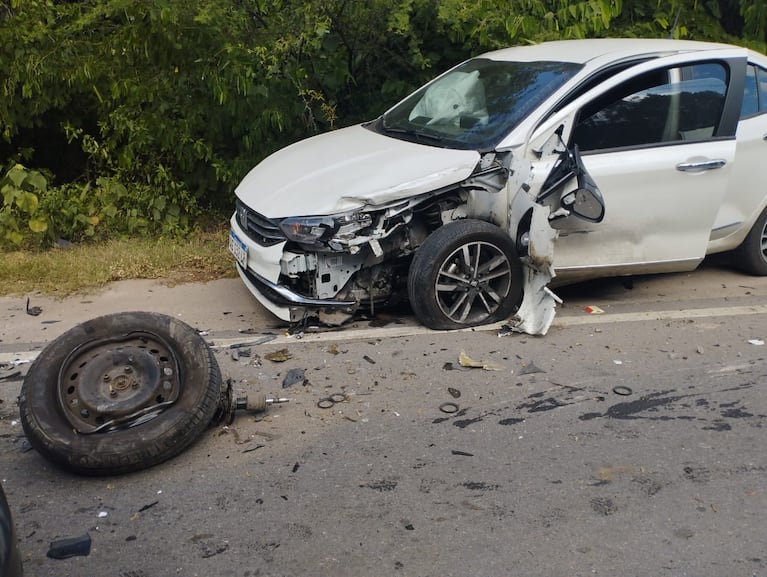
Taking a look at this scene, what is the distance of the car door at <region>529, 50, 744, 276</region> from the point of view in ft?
18.7

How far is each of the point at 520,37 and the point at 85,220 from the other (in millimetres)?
4350

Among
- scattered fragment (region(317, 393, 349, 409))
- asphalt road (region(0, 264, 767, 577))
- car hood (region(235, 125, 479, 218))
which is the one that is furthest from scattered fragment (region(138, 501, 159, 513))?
car hood (region(235, 125, 479, 218))

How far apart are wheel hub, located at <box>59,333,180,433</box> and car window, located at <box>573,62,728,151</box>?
10.3 feet

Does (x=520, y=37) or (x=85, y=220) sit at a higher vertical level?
(x=520, y=37)

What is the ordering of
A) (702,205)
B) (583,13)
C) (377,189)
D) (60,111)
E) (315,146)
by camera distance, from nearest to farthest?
(377,189)
(702,205)
(315,146)
(583,13)
(60,111)

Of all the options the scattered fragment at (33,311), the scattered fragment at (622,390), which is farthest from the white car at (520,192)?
the scattered fragment at (33,311)

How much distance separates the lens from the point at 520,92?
5.96 m

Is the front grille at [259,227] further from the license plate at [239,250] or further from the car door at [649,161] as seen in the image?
the car door at [649,161]

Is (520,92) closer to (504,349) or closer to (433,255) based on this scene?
(433,255)

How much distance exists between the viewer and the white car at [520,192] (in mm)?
5402

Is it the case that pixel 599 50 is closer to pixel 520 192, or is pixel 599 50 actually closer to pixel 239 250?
pixel 520 192

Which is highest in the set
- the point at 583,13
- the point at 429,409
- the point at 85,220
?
the point at 583,13

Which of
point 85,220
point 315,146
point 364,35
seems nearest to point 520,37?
point 364,35

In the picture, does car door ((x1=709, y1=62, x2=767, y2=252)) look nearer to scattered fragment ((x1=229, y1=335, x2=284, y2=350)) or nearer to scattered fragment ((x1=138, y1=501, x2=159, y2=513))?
scattered fragment ((x1=229, y1=335, x2=284, y2=350))
